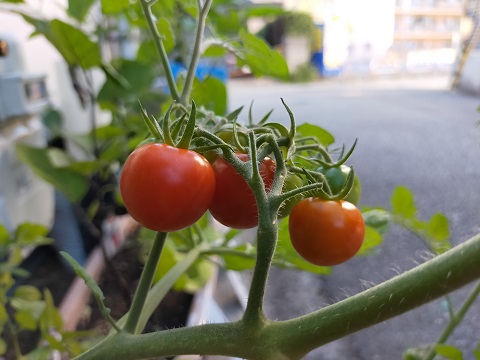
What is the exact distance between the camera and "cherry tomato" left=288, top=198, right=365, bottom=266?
27 centimetres

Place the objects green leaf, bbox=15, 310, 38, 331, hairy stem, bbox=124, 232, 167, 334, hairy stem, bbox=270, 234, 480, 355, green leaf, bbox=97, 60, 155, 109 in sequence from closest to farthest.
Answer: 1. hairy stem, bbox=270, 234, 480, 355
2. hairy stem, bbox=124, 232, 167, 334
3. green leaf, bbox=15, 310, 38, 331
4. green leaf, bbox=97, 60, 155, 109

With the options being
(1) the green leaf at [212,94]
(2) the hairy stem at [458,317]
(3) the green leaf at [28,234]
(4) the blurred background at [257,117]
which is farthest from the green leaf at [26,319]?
(2) the hairy stem at [458,317]

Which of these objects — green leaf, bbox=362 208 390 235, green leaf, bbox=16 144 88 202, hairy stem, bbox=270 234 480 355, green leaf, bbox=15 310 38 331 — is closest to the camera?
hairy stem, bbox=270 234 480 355

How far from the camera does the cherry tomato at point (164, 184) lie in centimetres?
24

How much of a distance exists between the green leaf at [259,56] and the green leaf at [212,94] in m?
0.04

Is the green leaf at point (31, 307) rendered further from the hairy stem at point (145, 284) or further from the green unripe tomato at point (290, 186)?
the green unripe tomato at point (290, 186)

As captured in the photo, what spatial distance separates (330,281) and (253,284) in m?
0.63

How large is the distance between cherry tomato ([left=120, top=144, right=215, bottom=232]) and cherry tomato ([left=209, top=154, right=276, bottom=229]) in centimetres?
2

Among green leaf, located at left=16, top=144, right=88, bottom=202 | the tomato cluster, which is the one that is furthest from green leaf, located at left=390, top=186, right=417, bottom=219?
green leaf, located at left=16, top=144, right=88, bottom=202

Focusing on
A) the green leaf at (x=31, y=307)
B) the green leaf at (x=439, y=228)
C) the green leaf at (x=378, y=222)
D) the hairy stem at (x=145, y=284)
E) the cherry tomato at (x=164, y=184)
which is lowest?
the green leaf at (x=31, y=307)

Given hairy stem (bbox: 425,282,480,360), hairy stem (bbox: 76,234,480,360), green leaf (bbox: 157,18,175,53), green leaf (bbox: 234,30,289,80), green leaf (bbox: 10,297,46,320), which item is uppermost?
green leaf (bbox: 157,18,175,53)

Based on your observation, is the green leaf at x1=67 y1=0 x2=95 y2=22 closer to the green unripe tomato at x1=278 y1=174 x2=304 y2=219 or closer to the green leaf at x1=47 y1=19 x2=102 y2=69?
the green leaf at x1=47 y1=19 x2=102 y2=69

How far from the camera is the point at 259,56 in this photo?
18.7 inches

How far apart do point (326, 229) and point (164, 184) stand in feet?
0.33
